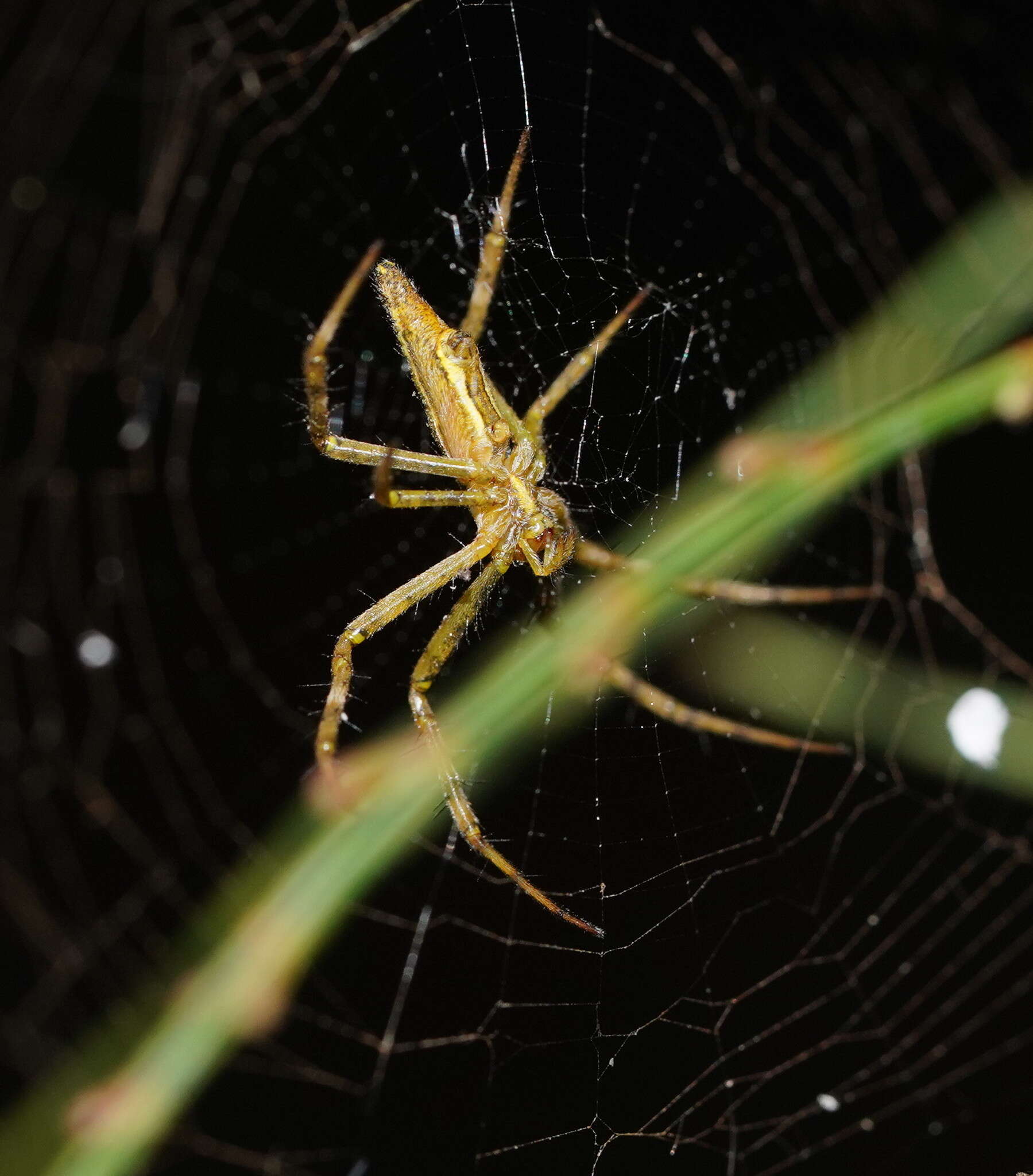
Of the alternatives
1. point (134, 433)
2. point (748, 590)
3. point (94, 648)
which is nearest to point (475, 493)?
point (748, 590)

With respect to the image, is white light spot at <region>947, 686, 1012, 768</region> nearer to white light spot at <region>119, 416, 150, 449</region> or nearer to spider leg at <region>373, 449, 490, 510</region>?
spider leg at <region>373, 449, 490, 510</region>

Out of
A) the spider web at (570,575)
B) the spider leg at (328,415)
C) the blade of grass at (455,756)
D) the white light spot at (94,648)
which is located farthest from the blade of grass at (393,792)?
the white light spot at (94,648)

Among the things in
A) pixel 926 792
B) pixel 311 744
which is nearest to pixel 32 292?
pixel 311 744

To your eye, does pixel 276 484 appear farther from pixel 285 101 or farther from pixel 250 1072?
pixel 250 1072

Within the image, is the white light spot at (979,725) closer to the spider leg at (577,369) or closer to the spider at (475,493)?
the spider at (475,493)

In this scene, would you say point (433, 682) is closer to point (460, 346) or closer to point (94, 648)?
point (460, 346)
